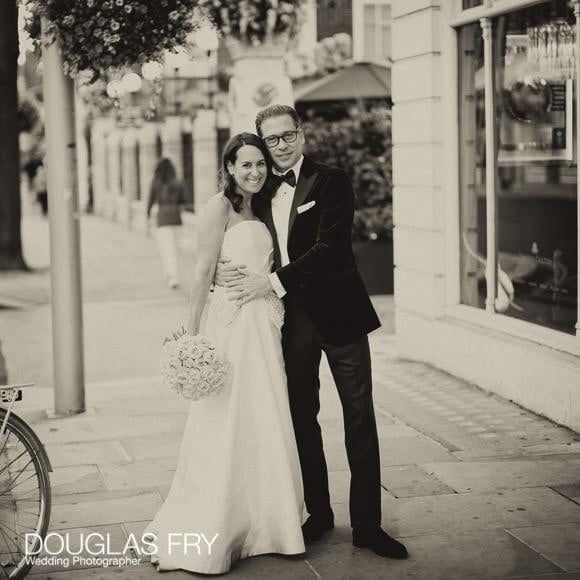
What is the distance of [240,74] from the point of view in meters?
17.2

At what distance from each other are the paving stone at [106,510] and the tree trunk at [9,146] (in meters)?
14.0

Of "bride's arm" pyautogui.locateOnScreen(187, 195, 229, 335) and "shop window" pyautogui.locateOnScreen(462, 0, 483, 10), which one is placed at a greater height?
"shop window" pyautogui.locateOnScreen(462, 0, 483, 10)

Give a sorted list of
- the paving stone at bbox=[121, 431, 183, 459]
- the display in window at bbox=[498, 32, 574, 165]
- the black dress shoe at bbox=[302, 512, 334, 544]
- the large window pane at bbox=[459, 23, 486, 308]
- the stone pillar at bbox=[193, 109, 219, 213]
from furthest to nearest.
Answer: the stone pillar at bbox=[193, 109, 219, 213] < the large window pane at bbox=[459, 23, 486, 308] < the display in window at bbox=[498, 32, 574, 165] < the paving stone at bbox=[121, 431, 183, 459] < the black dress shoe at bbox=[302, 512, 334, 544]

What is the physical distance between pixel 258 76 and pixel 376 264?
4.46 m

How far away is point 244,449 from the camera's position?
4.83 metres

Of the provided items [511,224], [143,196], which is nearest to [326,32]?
[143,196]

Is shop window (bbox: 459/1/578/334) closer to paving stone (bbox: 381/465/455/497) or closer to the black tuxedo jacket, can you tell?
paving stone (bbox: 381/465/455/497)

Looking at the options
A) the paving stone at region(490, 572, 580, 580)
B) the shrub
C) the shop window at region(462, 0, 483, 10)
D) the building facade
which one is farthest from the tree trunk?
the paving stone at region(490, 572, 580, 580)

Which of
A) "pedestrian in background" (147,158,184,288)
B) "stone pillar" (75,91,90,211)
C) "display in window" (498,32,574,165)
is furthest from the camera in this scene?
"stone pillar" (75,91,90,211)

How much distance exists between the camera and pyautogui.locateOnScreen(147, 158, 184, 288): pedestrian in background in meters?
16.1

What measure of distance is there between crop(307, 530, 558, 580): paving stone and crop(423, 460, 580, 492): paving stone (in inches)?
33.5

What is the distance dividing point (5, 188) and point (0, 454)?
15.3 meters

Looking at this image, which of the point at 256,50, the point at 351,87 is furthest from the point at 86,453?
the point at 256,50

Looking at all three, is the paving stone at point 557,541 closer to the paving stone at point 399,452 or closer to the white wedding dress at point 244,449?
the white wedding dress at point 244,449
